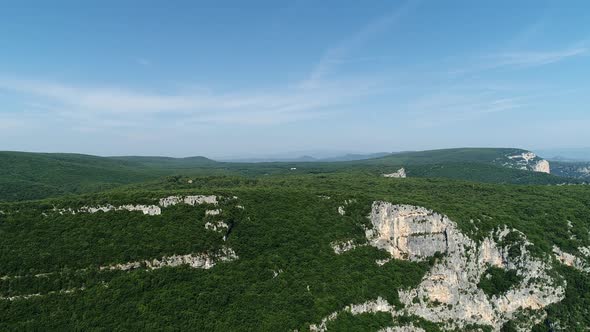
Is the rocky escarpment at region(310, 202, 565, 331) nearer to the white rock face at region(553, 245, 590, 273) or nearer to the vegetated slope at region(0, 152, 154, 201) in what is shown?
the white rock face at region(553, 245, 590, 273)

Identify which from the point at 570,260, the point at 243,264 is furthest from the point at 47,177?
the point at 570,260

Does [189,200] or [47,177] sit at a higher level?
[47,177]

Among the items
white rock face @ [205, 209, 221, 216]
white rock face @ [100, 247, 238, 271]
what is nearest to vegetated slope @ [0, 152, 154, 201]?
white rock face @ [205, 209, 221, 216]

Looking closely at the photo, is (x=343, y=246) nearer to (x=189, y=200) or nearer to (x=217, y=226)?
(x=217, y=226)

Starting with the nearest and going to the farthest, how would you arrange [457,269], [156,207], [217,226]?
[156,207] < [217,226] < [457,269]

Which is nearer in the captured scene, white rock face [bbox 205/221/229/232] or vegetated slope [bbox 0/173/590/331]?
vegetated slope [bbox 0/173/590/331]

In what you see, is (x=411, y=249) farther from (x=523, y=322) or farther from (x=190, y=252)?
(x=190, y=252)

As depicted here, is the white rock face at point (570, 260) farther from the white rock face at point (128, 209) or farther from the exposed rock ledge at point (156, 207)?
the white rock face at point (128, 209)
